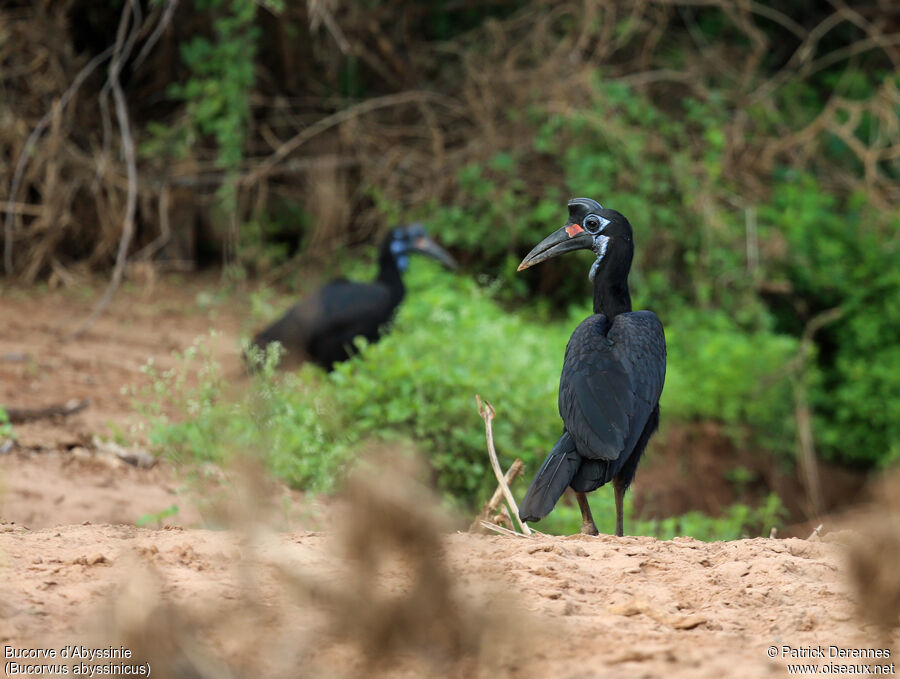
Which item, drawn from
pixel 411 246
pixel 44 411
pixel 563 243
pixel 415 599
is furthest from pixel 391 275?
pixel 415 599

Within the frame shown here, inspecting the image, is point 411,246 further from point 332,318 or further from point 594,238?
point 594,238

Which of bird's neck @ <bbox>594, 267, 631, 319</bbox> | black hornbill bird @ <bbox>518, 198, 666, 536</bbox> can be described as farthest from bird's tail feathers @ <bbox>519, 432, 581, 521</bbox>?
bird's neck @ <bbox>594, 267, 631, 319</bbox>

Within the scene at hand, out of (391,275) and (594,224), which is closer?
(594,224)

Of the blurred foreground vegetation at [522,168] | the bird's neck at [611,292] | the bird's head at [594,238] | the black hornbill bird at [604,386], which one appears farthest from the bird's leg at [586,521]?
the blurred foreground vegetation at [522,168]

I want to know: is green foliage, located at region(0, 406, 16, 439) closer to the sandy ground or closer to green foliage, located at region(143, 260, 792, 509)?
green foliage, located at region(143, 260, 792, 509)

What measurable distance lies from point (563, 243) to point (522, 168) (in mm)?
5706

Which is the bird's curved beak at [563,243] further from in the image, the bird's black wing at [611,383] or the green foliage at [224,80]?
the green foliage at [224,80]

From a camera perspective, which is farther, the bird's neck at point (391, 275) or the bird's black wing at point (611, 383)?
the bird's neck at point (391, 275)

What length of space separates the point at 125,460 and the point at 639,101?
602 centimetres

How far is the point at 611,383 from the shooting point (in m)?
3.95

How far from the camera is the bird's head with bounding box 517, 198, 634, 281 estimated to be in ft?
14.0

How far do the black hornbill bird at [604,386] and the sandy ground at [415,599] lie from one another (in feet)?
1.36

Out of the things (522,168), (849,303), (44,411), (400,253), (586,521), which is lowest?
(44,411)

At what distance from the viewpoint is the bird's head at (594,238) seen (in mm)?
4277
